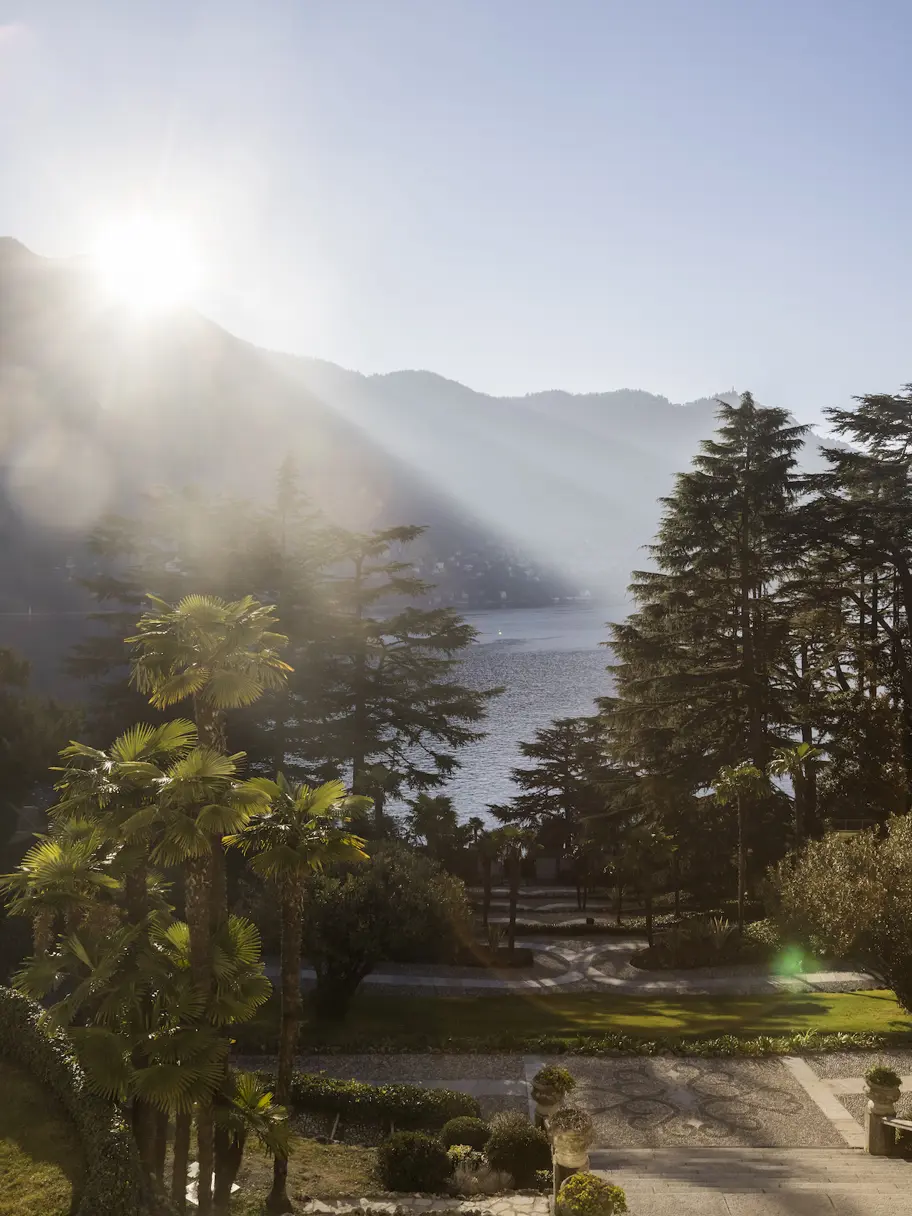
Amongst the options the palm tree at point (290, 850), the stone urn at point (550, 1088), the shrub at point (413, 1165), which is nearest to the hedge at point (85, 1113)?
the palm tree at point (290, 850)

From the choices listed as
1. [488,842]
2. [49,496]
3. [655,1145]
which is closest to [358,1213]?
[655,1145]

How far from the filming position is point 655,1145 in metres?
16.5

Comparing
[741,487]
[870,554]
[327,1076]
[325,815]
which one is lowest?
[327,1076]

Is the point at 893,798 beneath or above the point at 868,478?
beneath

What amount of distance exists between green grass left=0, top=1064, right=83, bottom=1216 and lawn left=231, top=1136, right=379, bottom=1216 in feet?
8.04

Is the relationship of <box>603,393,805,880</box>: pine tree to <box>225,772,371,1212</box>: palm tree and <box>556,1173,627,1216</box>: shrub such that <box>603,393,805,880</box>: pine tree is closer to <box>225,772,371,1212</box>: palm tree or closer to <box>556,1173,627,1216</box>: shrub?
<box>225,772,371,1212</box>: palm tree

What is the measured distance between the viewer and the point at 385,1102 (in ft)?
58.6

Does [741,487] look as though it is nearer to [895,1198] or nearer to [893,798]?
[893,798]

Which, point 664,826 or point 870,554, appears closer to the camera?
point 870,554

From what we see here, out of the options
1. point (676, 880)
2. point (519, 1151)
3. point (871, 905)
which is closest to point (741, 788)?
point (676, 880)

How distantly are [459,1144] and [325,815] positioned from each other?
22.6 feet

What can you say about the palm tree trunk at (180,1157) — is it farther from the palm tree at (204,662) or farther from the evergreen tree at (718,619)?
the evergreen tree at (718,619)

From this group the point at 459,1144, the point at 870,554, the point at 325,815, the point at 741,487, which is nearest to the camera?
the point at 325,815

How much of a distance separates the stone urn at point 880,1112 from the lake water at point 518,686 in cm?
3907
